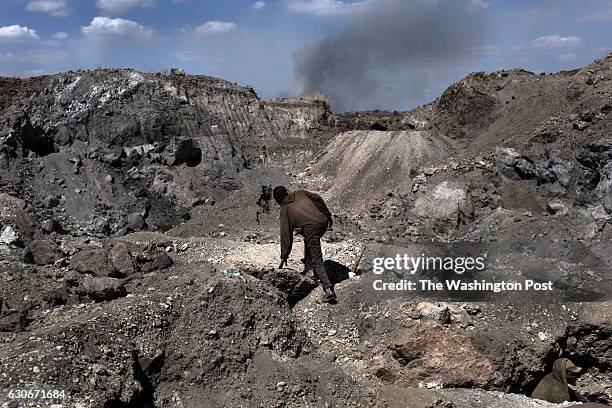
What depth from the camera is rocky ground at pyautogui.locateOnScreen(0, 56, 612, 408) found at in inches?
223

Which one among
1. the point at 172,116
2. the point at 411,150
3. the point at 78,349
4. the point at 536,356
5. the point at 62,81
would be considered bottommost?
the point at 536,356

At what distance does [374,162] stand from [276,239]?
637 centimetres

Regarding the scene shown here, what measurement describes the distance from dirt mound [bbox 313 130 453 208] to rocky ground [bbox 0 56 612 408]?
0.07m

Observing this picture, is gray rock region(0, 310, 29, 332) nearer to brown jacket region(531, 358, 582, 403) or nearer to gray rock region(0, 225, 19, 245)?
gray rock region(0, 225, 19, 245)

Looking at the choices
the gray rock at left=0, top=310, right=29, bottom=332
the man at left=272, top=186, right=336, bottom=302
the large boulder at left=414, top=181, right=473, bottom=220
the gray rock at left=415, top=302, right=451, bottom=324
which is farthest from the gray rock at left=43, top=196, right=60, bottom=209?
the gray rock at left=415, top=302, right=451, bottom=324

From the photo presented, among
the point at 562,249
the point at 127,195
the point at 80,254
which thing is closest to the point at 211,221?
the point at 127,195

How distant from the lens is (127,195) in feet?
46.6

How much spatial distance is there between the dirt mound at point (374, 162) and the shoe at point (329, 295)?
7.63 meters

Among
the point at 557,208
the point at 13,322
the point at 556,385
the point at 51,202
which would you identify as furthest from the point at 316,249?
the point at 51,202

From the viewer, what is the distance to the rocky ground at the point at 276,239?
18.6ft

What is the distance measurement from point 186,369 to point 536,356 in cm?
425

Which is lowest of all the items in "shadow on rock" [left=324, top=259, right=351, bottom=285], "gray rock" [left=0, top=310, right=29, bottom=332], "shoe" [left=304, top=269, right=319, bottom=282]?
"shadow on rock" [left=324, top=259, right=351, bottom=285]

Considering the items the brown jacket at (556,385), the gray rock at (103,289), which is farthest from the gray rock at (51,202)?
the brown jacket at (556,385)

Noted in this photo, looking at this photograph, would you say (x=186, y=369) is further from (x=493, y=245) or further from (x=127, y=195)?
(x=127, y=195)
